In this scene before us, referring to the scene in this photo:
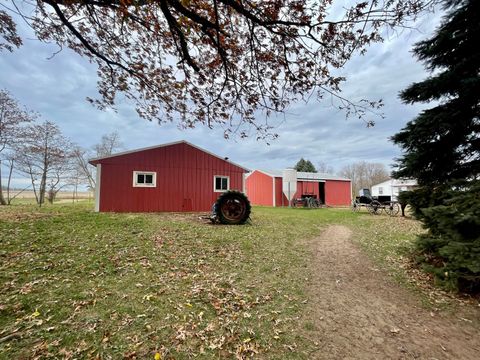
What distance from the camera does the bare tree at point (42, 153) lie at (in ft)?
52.5

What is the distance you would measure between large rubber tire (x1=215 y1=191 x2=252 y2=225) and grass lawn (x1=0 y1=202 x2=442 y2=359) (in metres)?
2.97

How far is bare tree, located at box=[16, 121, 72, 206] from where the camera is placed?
15992mm

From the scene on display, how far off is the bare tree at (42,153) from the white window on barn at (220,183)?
1191 centimetres

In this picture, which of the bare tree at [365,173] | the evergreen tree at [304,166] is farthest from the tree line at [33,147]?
the bare tree at [365,173]

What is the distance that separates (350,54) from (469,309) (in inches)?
179

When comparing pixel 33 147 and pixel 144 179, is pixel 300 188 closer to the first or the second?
pixel 144 179

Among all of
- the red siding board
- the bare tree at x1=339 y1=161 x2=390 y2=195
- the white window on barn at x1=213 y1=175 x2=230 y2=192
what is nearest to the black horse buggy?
the red siding board

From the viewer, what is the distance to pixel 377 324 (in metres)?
3.33

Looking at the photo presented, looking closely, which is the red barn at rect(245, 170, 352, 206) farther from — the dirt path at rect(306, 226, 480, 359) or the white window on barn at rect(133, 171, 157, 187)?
the dirt path at rect(306, 226, 480, 359)

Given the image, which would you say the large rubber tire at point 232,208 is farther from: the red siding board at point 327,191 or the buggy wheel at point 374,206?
the red siding board at point 327,191

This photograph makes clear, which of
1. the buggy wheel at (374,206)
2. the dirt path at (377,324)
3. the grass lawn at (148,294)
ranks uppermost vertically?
the buggy wheel at (374,206)

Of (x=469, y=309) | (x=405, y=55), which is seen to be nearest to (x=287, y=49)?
(x=405, y=55)

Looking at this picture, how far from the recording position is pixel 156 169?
43.0 ft

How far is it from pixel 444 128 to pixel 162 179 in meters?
11.9
